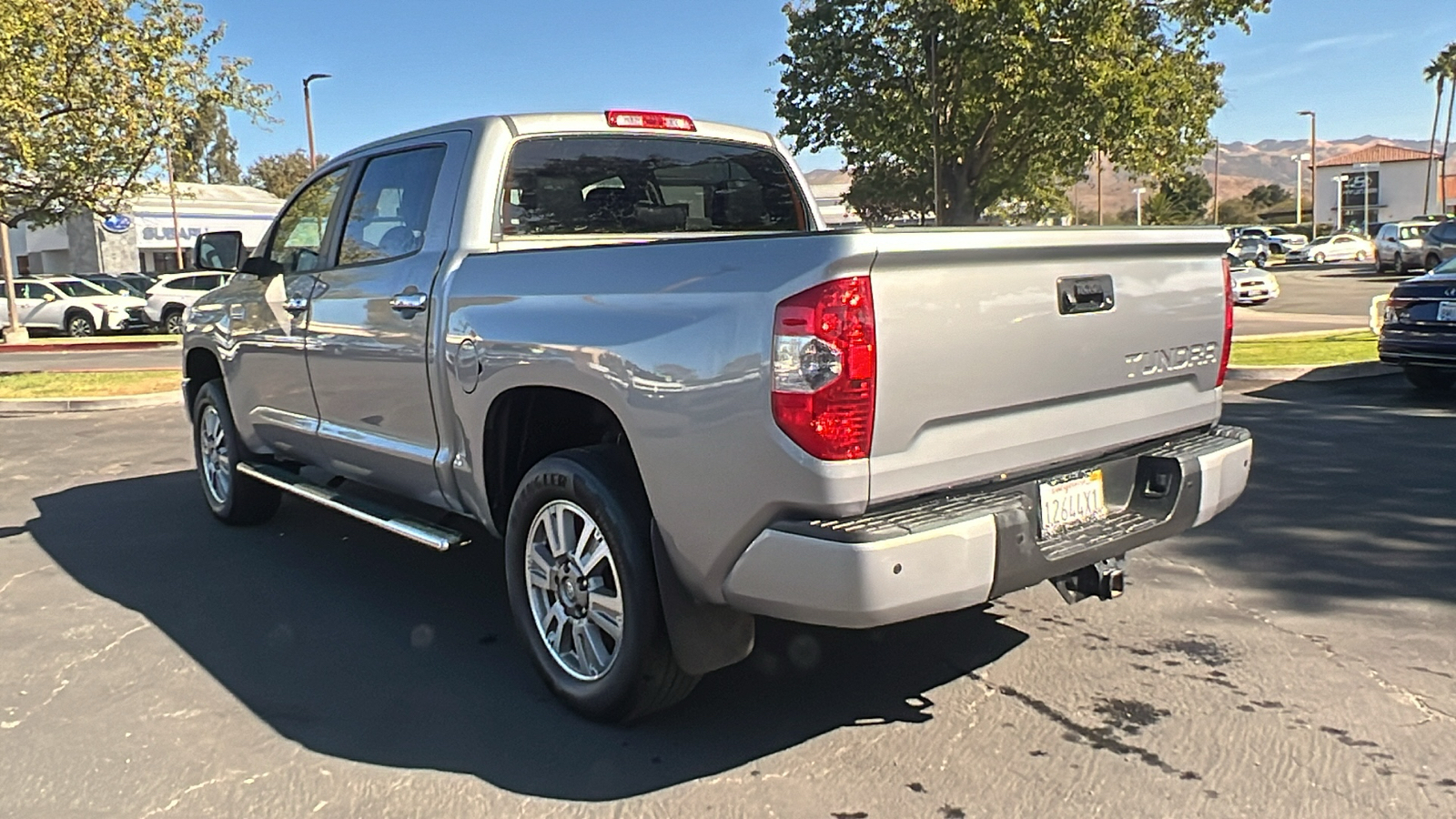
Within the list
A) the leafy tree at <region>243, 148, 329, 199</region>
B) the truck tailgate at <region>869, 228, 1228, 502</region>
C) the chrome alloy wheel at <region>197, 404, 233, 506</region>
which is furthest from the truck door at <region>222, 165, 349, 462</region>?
the leafy tree at <region>243, 148, 329, 199</region>

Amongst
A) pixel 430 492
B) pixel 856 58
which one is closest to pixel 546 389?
pixel 430 492

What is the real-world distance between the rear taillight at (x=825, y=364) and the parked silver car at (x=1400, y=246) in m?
37.6

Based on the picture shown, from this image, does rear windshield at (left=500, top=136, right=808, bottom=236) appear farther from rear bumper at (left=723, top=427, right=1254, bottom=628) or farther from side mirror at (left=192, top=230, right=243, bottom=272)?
side mirror at (left=192, top=230, right=243, bottom=272)

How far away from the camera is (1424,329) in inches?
388

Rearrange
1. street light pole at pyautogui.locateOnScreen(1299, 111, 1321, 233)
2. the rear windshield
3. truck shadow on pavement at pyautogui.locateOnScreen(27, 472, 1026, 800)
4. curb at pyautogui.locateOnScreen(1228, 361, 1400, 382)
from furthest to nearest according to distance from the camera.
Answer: street light pole at pyautogui.locateOnScreen(1299, 111, 1321, 233)
curb at pyautogui.locateOnScreen(1228, 361, 1400, 382)
the rear windshield
truck shadow on pavement at pyautogui.locateOnScreen(27, 472, 1026, 800)

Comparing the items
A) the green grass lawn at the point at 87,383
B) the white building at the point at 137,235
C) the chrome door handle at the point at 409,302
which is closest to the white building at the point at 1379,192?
the white building at the point at 137,235

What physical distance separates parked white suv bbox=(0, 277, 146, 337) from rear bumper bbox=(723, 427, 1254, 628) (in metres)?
26.3

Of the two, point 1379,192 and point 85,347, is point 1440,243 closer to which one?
point 85,347

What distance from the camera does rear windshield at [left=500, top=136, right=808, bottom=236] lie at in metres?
4.47

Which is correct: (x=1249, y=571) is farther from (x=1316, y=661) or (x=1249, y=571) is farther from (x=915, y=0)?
(x=915, y=0)

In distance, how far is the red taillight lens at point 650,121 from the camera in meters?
4.84

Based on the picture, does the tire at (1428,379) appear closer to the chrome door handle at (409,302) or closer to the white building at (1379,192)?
the chrome door handle at (409,302)

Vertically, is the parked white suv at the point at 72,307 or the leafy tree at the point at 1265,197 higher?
the leafy tree at the point at 1265,197

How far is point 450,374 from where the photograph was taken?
4.09m
